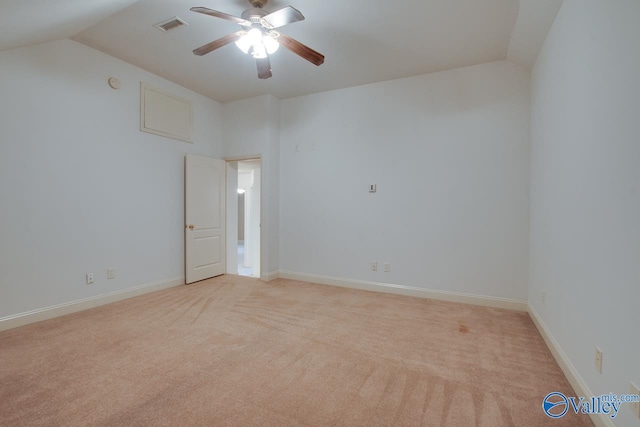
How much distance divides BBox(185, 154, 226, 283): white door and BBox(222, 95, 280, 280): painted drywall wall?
1.82ft

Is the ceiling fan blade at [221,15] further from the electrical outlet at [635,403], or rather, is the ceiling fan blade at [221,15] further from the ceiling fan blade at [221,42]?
the electrical outlet at [635,403]

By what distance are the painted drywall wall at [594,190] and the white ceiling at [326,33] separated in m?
0.56

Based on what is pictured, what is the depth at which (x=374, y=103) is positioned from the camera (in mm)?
4180

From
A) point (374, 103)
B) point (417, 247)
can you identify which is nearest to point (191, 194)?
point (374, 103)

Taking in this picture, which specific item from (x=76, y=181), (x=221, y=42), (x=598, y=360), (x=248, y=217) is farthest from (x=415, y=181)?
(x=248, y=217)

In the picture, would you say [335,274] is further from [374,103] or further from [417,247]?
[374,103]

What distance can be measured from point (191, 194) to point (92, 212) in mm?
1342

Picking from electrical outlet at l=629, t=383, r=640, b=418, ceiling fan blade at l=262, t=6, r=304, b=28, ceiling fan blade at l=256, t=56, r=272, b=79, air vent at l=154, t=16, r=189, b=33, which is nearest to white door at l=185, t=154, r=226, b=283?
air vent at l=154, t=16, r=189, b=33

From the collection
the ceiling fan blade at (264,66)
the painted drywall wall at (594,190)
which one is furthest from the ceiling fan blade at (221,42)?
the painted drywall wall at (594,190)

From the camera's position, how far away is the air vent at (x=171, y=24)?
2.74m

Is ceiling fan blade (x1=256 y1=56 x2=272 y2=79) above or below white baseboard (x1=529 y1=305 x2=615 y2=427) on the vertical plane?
above

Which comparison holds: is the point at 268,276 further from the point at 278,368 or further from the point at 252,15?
the point at 252,15

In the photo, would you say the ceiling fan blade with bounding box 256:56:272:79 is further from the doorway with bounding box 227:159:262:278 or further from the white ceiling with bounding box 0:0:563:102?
the doorway with bounding box 227:159:262:278

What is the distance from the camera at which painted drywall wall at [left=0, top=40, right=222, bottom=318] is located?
9.14ft
